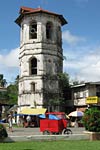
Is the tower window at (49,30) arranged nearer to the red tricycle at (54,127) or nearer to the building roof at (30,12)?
the building roof at (30,12)

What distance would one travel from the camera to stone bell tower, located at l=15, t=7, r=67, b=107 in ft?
148

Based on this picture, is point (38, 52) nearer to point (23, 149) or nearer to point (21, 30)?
point (21, 30)

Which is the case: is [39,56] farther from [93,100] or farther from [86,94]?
[93,100]

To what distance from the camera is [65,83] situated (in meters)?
47.7

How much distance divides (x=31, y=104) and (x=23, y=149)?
103 feet

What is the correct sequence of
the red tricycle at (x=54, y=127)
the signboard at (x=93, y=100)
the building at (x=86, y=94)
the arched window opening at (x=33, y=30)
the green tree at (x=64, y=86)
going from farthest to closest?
the arched window opening at (x=33, y=30) → the green tree at (x=64, y=86) → the building at (x=86, y=94) → the signboard at (x=93, y=100) → the red tricycle at (x=54, y=127)

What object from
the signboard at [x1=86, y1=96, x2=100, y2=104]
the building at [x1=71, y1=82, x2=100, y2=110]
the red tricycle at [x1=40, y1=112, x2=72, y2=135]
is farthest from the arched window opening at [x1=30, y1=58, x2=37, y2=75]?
the red tricycle at [x1=40, y1=112, x2=72, y2=135]

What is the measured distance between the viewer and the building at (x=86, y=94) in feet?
142

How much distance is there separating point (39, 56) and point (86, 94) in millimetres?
7957

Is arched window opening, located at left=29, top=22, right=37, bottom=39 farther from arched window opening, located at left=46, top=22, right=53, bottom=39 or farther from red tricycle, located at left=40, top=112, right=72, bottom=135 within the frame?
red tricycle, located at left=40, top=112, right=72, bottom=135

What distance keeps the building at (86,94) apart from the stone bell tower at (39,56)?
3044 mm

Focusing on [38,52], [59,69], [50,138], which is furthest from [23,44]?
[50,138]

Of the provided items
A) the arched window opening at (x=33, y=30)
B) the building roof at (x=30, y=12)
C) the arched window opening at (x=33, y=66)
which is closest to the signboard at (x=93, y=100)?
the arched window opening at (x=33, y=66)

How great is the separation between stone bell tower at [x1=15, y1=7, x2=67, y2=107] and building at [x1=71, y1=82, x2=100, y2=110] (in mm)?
3044
